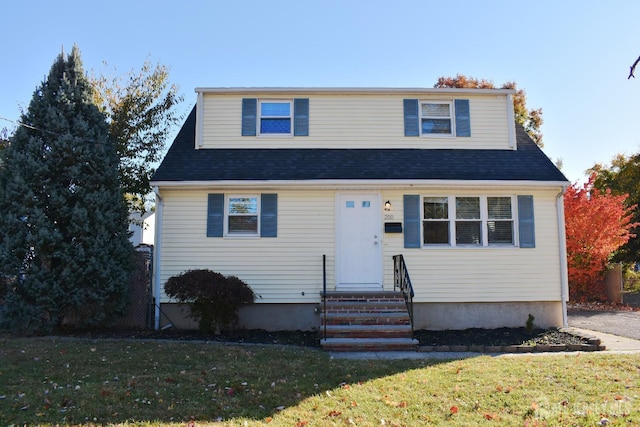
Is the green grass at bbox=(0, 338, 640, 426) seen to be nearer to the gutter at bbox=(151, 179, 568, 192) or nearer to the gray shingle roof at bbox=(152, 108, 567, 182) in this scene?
the gutter at bbox=(151, 179, 568, 192)

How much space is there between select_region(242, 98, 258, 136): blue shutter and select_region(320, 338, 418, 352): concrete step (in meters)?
5.46

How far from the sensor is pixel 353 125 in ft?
37.2

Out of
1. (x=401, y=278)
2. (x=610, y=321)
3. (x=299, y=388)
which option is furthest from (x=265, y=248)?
(x=610, y=321)

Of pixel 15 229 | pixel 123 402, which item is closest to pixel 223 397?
pixel 123 402

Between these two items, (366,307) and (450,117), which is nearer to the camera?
(366,307)

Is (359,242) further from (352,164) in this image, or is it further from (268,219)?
(268,219)

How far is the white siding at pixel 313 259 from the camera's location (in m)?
10.1

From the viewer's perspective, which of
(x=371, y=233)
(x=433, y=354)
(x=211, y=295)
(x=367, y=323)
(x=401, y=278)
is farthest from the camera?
(x=371, y=233)

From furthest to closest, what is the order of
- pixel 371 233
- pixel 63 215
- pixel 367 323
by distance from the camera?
pixel 371 233
pixel 63 215
pixel 367 323

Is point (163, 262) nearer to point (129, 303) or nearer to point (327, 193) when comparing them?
point (129, 303)

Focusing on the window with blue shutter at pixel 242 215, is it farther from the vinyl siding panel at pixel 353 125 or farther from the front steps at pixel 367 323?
the front steps at pixel 367 323

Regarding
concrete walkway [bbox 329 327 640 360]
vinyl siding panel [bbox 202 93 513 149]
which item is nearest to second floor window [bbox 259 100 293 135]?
vinyl siding panel [bbox 202 93 513 149]

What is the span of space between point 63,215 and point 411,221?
279 inches

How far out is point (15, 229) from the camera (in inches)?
348
